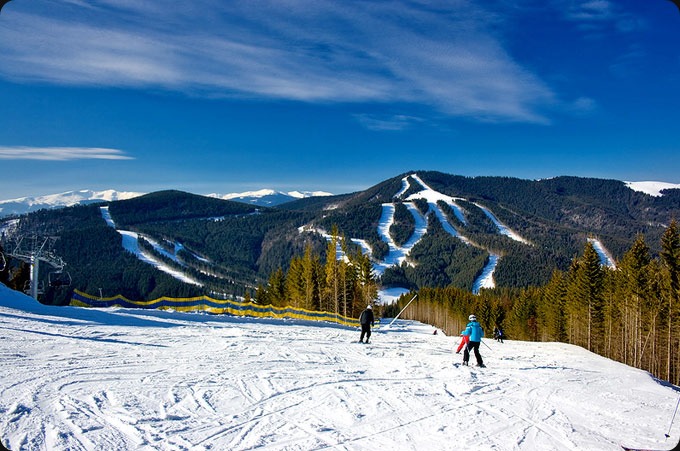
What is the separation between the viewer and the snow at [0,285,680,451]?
6883 mm

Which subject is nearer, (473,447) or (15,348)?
(473,447)

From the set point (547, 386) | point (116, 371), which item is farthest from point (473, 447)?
point (116, 371)

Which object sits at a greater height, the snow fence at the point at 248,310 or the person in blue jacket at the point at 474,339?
the person in blue jacket at the point at 474,339

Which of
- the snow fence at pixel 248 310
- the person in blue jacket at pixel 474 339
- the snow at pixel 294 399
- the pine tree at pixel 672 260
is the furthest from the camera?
the snow fence at pixel 248 310

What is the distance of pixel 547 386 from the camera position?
1130 centimetres

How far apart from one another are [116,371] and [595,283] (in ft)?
142

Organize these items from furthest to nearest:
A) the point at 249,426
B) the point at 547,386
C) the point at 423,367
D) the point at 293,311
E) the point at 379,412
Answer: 1. the point at 293,311
2. the point at 423,367
3. the point at 547,386
4. the point at 379,412
5. the point at 249,426

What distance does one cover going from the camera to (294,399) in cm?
888

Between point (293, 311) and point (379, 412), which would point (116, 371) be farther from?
point (293, 311)

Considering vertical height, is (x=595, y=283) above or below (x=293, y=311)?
A: above

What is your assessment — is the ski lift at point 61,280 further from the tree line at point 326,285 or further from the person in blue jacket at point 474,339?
the person in blue jacket at point 474,339

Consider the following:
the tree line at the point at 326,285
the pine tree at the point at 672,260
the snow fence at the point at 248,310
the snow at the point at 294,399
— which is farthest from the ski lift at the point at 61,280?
the pine tree at the point at 672,260

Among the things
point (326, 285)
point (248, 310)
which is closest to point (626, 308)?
point (326, 285)

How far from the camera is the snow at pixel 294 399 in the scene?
6883mm
